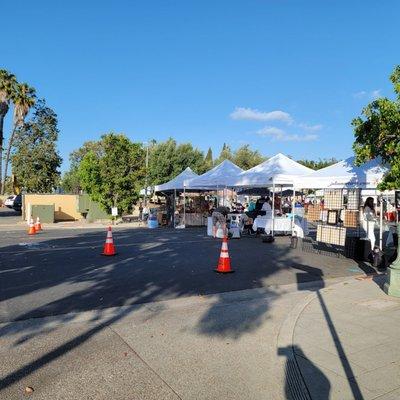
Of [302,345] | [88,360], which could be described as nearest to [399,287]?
[302,345]

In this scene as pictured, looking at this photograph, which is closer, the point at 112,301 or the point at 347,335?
the point at 347,335

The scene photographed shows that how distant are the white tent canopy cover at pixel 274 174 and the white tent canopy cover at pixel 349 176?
4.56ft

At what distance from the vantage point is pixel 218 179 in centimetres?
2081

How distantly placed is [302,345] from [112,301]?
3.37 m

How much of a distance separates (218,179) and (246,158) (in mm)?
45440

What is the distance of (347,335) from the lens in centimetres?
548

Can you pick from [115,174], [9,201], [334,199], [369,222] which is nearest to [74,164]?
[9,201]

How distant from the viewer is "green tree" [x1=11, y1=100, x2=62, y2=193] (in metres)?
46.0

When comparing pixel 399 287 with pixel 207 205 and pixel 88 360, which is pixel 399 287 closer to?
pixel 88 360

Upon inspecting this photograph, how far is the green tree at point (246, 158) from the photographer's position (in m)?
65.1

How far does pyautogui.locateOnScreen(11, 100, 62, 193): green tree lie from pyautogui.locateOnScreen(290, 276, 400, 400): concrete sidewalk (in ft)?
140

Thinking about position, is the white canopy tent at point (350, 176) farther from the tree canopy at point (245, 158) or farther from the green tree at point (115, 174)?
the tree canopy at point (245, 158)

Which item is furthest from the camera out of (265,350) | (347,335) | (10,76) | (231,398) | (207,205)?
(10,76)

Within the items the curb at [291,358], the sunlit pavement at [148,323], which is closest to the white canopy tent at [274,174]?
the sunlit pavement at [148,323]
